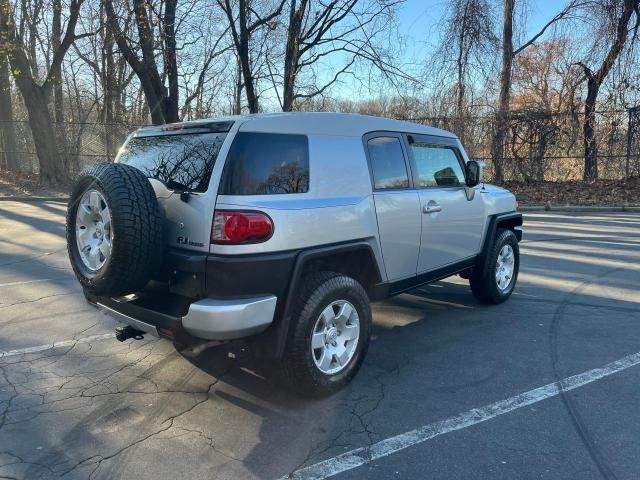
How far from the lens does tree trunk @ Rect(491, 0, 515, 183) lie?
1797 centimetres

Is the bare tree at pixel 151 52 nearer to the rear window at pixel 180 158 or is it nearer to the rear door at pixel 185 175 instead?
the rear window at pixel 180 158

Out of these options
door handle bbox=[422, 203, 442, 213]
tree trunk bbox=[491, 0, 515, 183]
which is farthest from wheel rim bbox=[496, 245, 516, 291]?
tree trunk bbox=[491, 0, 515, 183]

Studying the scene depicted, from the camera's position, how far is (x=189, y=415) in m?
3.43

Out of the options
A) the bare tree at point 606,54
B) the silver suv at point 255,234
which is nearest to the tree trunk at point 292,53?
the bare tree at point 606,54

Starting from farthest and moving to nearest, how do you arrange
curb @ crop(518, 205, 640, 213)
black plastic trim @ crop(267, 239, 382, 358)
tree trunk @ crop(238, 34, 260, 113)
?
tree trunk @ crop(238, 34, 260, 113)
curb @ crop(518, 205, 640, 213)
black plastic trim @ crop(267, 239, 382, 358)

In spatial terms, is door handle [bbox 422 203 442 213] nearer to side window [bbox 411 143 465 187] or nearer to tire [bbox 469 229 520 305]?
side window [bbox 411 143 465 187]

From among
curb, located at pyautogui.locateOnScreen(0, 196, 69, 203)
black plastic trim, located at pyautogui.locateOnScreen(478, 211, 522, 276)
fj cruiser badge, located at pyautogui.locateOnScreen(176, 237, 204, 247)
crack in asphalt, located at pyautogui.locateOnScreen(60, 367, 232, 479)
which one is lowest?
crack in asphalt, located at pyautogui.locateOnScreen(60, 367, 232, 479)

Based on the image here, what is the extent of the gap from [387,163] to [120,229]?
221 cm

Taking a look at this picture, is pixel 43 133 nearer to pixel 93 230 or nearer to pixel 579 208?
pixel 93 230

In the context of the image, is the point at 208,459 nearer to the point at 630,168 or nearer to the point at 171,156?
the point at 171,156

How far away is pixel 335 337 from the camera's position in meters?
3.78

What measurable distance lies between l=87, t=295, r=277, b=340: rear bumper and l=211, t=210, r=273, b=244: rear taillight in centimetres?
37

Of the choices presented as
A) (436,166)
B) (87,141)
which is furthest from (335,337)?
(87,141)

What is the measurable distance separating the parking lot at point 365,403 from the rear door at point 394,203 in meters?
0.83
